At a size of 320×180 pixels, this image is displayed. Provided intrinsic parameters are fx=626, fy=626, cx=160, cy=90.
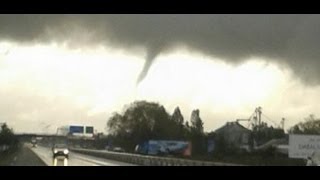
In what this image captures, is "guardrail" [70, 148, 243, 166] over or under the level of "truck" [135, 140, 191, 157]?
under

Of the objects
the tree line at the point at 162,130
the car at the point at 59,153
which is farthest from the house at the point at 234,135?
the car at the point at 59,153

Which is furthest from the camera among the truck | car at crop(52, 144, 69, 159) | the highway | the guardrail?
the truck

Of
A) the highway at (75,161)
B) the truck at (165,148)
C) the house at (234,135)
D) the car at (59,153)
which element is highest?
the house at (234,135)

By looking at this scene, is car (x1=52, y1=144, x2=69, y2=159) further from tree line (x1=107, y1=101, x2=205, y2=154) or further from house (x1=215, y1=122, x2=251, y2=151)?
house (x1=215, y1=122, x2=251, y2=151)

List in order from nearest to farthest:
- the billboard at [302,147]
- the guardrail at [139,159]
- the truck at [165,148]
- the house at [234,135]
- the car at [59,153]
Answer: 1. the guardrail at [139,159]
2. the car at [59,153]
3. the billboard at [302,147]
4. the truck at [165,148]
5. the house at [234,135]

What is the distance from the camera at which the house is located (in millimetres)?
17625

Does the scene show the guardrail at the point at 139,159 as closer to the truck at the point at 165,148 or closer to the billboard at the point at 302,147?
the truck at the point at 165,148

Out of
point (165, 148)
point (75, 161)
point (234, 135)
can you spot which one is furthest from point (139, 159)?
point (234, 135)

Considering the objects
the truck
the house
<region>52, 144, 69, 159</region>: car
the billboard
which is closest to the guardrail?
the truck

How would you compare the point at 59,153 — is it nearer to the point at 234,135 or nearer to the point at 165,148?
the point at 165,148

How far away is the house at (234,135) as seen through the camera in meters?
17.6
